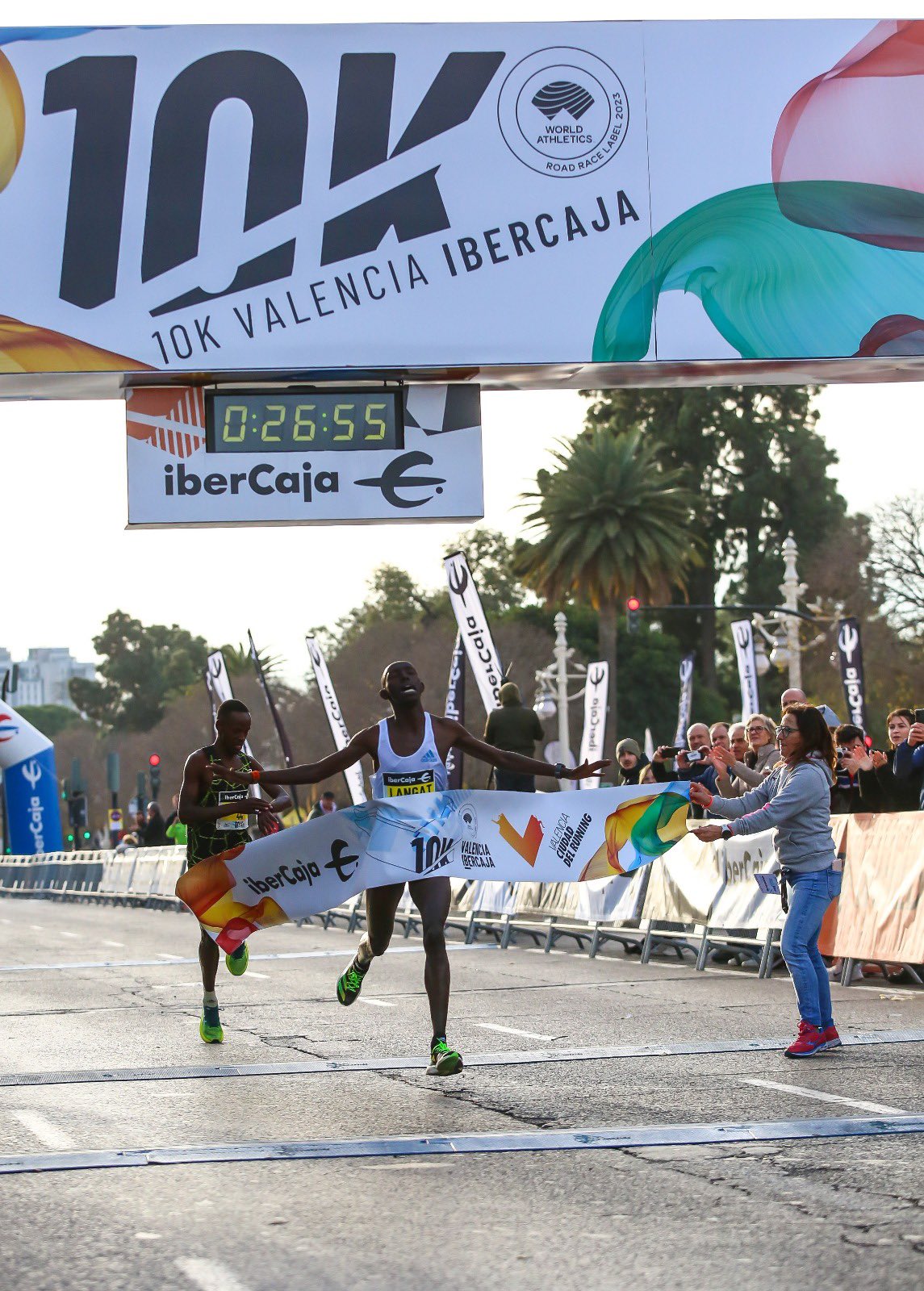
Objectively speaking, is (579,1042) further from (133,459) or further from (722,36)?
(722,36)

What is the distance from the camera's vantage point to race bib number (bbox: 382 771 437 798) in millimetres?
9227

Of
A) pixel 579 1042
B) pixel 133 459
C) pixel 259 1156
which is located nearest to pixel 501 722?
pixel 133 459

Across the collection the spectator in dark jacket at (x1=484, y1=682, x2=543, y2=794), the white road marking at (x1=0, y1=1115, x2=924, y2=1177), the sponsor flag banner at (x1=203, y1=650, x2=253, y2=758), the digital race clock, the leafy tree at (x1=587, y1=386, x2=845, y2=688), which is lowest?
the white road marking at (x1=0, y1=1115, x2=924, y2=1177)

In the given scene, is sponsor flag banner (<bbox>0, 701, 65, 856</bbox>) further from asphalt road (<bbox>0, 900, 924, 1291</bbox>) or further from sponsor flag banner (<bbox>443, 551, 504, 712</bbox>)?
asphalt road (<bbox>0, 900, 924, 1291</bbox>)

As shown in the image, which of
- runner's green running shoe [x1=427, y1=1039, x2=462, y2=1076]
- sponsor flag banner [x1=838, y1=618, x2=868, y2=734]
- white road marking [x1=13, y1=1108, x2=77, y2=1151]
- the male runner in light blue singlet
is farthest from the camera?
sponsor flag banner [x1=838, y1=618, x2=868, y2=734]

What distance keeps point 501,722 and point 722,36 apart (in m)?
8.37

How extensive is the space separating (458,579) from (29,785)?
80.0 feet

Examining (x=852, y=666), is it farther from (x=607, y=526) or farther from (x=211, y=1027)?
(x=607, y=526)

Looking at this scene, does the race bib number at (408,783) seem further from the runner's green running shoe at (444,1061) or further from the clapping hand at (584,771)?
the runner's green running shoe at (444,1061)

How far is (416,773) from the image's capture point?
9219 mm

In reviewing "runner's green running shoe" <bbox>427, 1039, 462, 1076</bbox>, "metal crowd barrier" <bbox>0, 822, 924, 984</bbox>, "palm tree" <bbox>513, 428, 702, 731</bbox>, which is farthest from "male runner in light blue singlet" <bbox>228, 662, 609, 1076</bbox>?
"palm tree" <bbox>513, 428, 702, 731</bbox>

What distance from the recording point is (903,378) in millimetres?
14156

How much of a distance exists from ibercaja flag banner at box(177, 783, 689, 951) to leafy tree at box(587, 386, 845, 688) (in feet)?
246

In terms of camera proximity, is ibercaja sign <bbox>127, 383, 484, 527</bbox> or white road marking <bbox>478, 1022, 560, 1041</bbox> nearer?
white road marking <bbox>478, 1022, 560, 1041</bbox>
